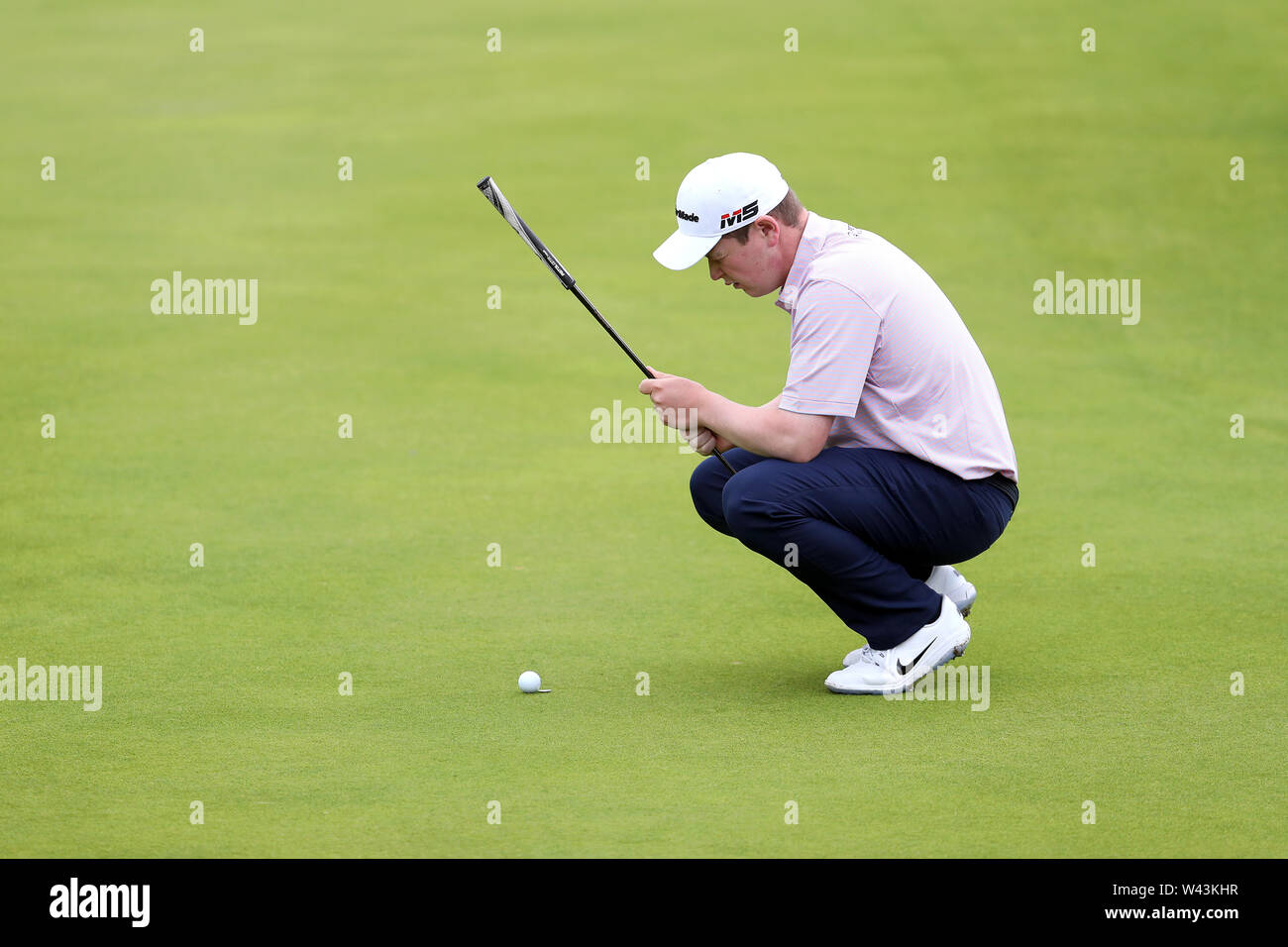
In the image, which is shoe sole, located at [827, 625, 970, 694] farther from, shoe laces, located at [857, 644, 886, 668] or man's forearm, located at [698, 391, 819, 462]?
man's forearm, located at [698, 391, 819, 462]

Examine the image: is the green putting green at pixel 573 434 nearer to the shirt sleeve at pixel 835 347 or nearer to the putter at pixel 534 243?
the shirt sleeve at pixel 835 347

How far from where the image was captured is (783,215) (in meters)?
4.32

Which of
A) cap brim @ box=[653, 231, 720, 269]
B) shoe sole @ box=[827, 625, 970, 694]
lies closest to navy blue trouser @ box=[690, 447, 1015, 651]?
shoe sole @ box=[827, 625, 970, 694]

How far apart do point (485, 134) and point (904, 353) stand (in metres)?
9.71

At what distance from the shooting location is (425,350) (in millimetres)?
9242

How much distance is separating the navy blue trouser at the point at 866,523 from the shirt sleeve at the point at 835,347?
0.25 meters

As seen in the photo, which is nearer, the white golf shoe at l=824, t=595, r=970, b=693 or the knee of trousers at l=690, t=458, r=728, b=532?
the white golf shoe at l=824, t=595, r=970, b=693

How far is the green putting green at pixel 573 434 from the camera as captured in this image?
12.5 feet

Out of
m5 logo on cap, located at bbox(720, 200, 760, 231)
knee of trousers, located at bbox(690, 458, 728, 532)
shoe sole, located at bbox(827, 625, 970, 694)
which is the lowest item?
shoe sole, located at bbox(827, 625, 970, 694)

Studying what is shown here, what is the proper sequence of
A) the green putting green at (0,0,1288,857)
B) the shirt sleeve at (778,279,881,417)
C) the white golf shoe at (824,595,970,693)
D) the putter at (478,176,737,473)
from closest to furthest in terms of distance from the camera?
the green putting green at (0,0,1288,857), the shirt sleeve at (778,279,881,417), the white golf shoe at (824,595,970,693), the putter at (478,176,737,473)

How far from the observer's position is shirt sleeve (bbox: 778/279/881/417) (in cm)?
419

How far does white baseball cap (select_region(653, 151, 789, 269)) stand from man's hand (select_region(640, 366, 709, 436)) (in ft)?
1.03

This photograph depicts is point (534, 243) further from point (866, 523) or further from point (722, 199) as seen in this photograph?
point (866, 523)

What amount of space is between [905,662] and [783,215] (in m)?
1.25
